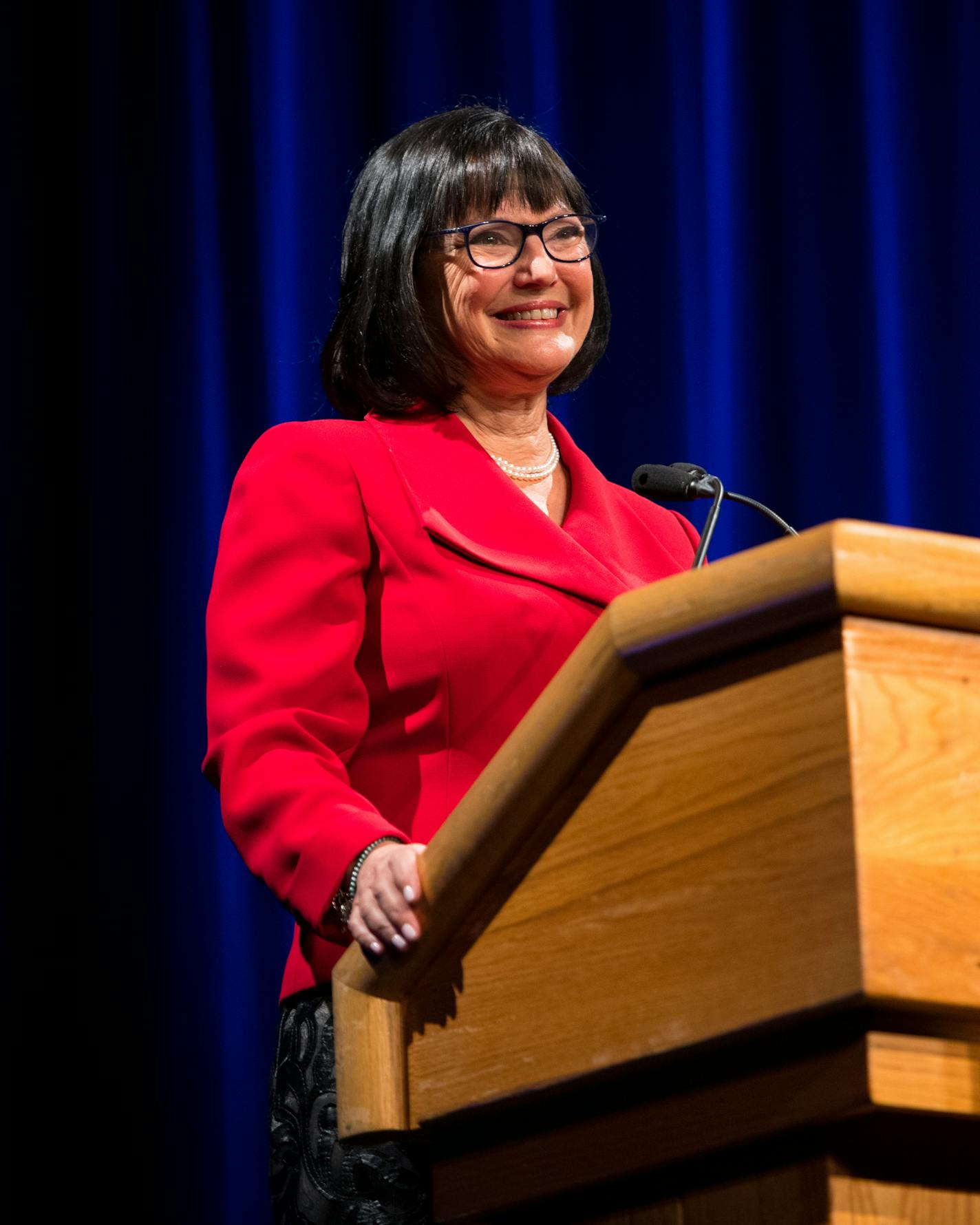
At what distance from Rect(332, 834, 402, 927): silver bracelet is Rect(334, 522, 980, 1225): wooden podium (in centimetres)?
21

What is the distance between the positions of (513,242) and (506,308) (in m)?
0.06

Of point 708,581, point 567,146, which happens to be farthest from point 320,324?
point 708,581

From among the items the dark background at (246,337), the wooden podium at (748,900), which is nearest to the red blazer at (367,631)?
the wooden podium at (748,900)

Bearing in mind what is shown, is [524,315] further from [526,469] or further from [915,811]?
[915,811]

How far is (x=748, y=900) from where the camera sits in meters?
0.78

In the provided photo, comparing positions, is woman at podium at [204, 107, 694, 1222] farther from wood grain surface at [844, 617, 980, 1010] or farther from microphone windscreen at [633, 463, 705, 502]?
wood grain surface at [844, 617, 980, 1010]

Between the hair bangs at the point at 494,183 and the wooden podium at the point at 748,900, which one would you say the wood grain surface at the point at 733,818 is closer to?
the wooden podium at the point at 748,900

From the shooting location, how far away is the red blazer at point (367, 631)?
4.15 ft

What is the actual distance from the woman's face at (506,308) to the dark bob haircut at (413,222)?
0.6 inches

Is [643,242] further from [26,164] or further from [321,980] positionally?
[321,980]

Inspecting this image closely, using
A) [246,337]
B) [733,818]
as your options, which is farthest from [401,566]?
[246,337]

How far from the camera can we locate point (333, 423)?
1520 millimetres

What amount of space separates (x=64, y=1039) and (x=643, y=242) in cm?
144

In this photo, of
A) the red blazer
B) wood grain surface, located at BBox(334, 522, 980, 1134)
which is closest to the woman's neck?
the red blazer
